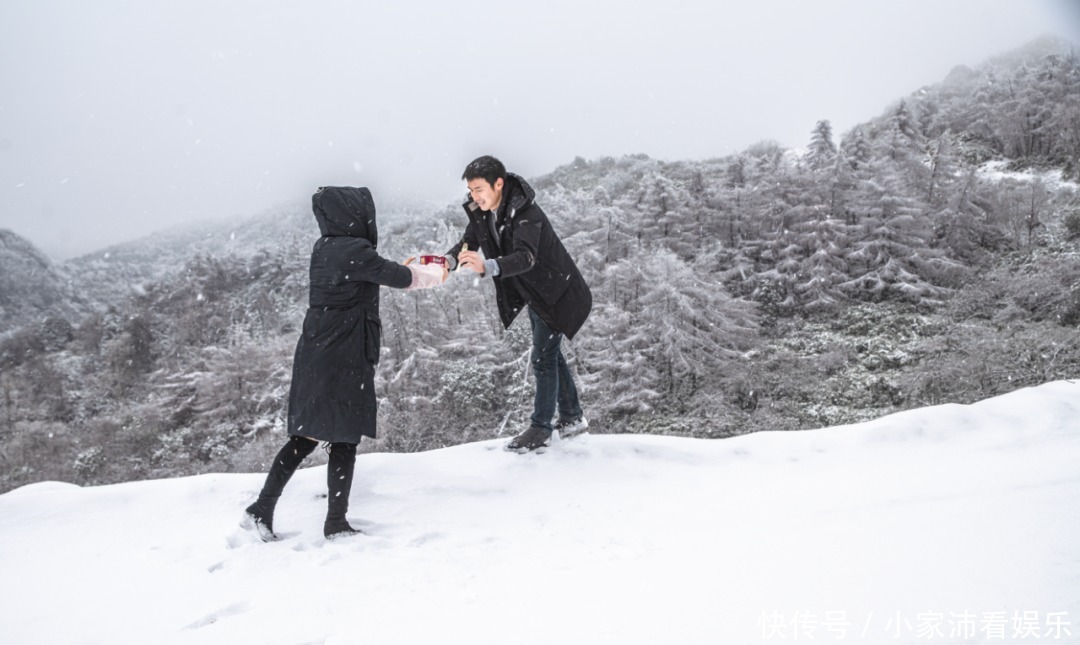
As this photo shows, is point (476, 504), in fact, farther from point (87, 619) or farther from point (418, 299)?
point (418, 299)

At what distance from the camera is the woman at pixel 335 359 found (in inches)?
109

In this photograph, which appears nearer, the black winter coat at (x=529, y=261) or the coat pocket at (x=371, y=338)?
the coat pocket at (x=371, y=338)

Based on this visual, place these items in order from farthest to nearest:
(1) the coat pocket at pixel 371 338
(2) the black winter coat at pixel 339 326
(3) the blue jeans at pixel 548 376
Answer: (3) the blue jeans at pixel 548 376 < (1) the coat pocket at pixel 371 338 < (2) the black winter coat at pixel 339 326

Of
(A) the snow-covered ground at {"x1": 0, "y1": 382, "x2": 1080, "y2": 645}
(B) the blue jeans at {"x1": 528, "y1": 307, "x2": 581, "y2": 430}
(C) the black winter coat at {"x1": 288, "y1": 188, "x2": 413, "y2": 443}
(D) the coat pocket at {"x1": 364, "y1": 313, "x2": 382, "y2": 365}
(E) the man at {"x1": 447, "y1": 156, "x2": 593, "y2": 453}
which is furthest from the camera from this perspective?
(B) the blue jeans at {"x1": 528, "y1": 307, "x2": 581, "y2": 430}

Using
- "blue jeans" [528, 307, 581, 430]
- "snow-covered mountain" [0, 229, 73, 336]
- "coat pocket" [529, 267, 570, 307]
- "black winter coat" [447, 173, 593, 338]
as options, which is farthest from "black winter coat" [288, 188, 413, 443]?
"snow-covered mountain" [0, 229, 73, 336]

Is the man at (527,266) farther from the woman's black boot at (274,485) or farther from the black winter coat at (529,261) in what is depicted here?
A: the woman's black boot at (274,485)

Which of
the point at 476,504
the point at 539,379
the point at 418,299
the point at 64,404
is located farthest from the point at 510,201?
the point at 64,404

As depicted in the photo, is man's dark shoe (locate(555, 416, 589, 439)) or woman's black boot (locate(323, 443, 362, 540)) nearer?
woman's black boot (locate(323, 443, 362, 540))

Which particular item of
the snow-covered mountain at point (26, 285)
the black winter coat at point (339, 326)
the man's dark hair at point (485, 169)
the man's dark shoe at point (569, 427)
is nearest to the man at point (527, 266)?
the man's dark hair at point (485, 169)

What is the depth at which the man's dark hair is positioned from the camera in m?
3.19

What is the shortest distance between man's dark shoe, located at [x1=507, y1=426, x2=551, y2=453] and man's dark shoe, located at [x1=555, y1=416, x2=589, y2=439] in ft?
0.57

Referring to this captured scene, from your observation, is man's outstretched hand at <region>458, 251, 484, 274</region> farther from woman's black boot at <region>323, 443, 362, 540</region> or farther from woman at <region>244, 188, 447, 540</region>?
woman's black boot at <region>323, 443, 362, 540</region>

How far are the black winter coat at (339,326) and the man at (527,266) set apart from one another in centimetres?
57

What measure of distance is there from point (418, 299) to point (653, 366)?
37.7 ft
